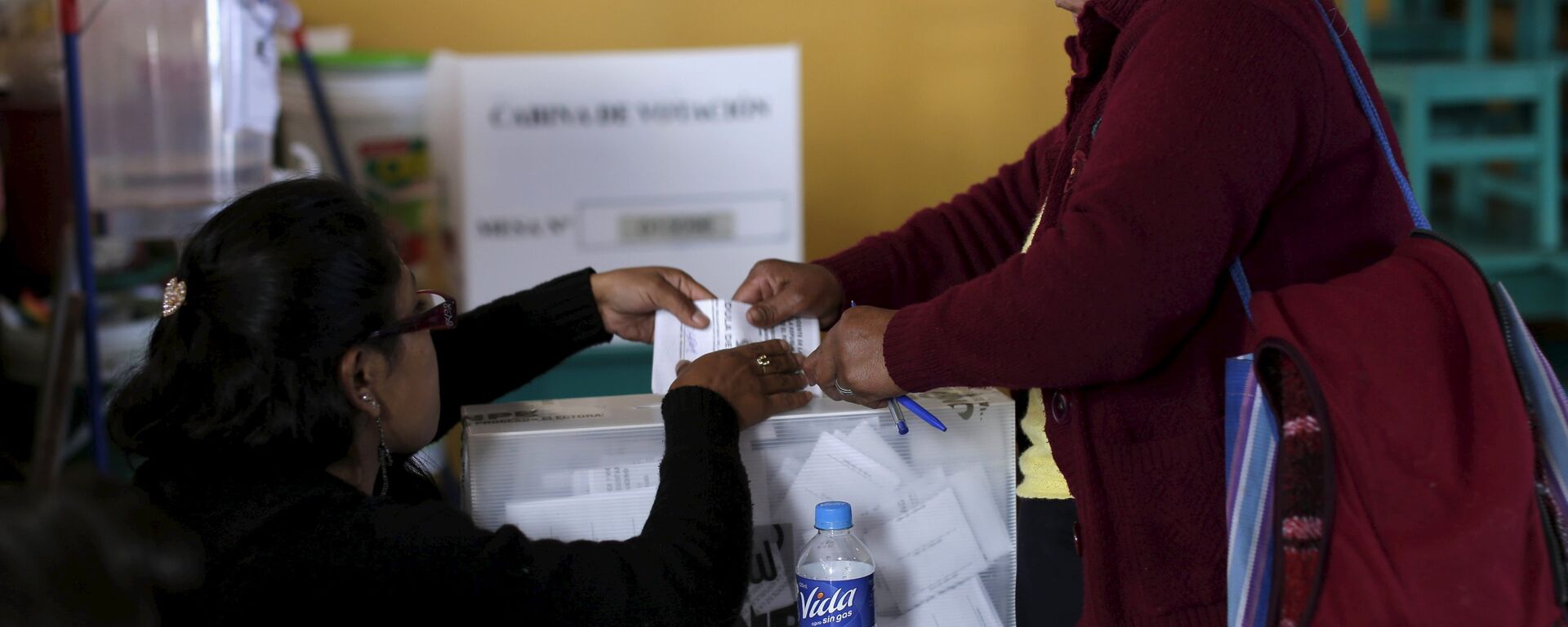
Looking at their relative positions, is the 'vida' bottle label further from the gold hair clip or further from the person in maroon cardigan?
the gold hair clip

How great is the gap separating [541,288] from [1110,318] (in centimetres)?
68

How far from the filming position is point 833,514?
1017 mm

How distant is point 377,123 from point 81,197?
0.91 metres

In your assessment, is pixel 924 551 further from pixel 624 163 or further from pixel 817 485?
pixel 624 163

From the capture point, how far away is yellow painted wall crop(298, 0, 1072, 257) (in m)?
3.39

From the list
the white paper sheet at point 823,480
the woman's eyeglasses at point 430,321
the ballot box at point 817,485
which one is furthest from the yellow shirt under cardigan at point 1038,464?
the woman's eyeglasses at point 430,321

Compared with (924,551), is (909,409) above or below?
above

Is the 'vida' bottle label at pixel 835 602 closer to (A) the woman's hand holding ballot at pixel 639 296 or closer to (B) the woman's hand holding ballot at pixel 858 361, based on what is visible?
(B) the woman's hand holding ballot at pixel 858 361

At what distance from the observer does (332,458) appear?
1013 mm

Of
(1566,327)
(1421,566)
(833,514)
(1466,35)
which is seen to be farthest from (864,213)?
(1421,566)

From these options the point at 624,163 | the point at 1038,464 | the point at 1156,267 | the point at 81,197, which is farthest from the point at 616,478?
the point at 624,163

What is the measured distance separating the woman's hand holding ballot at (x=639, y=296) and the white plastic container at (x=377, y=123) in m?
1.68

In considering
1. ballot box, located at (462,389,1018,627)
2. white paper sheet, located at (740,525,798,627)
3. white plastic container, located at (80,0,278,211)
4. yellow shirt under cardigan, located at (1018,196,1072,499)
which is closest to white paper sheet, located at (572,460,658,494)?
ballot box, located at (462,389,1018,627)

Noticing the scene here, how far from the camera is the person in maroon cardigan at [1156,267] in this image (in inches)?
33.7
